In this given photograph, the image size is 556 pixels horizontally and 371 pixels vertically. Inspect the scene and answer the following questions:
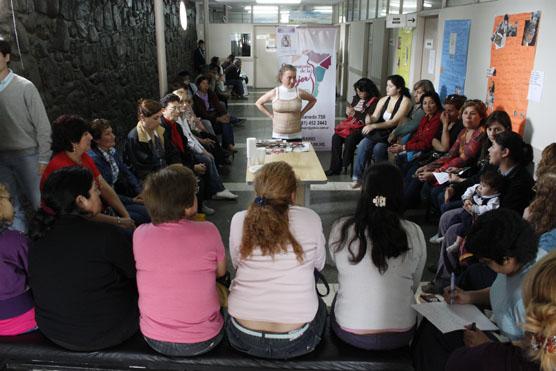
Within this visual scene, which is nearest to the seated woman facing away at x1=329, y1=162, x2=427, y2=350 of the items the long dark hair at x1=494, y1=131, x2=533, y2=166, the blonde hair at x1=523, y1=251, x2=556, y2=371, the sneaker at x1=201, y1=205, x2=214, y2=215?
the blonde hair at x1=523, y1=251, x2=556, y2=371

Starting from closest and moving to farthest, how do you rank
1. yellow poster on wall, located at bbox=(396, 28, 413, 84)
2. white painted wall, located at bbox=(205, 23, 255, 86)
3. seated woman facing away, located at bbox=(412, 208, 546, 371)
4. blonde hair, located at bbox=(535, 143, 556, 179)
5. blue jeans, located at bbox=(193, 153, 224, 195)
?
seated woman facing away, located at bbox=(412, 208, 546, 371), blonde hair, located at bbox=(535, 143, 556, 179), blue jeans, located at bbox=(193, 153, 224, 195), yellow poster on wall, located at bbox=(396, 28, 413, 84), white painted wall, located at bbox=(205, 23, 255, 86)

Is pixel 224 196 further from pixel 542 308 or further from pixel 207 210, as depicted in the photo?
pixel 542 308

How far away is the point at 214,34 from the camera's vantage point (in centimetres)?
1375

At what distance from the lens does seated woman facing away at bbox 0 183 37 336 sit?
182cm

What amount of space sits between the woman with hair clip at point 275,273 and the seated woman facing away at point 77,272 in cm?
45

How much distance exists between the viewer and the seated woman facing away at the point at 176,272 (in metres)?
1.75

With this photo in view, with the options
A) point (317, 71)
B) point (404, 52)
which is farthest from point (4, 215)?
point (404, 52)

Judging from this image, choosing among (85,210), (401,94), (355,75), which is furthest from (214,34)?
(85,210)

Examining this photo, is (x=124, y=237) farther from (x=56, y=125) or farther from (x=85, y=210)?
(x=56, y=125)

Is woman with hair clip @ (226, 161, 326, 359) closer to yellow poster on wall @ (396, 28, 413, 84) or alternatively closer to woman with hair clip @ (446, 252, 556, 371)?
woman with hair clip @ (446, 252, 556, 371)

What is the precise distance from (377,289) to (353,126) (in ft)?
12.3

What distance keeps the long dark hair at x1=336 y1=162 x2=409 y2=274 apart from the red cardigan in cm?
260

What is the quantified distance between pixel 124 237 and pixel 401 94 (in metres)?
3.85

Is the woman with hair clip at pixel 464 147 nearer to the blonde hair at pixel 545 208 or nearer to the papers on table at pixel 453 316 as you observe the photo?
the blonde hair at pixel 545 208
